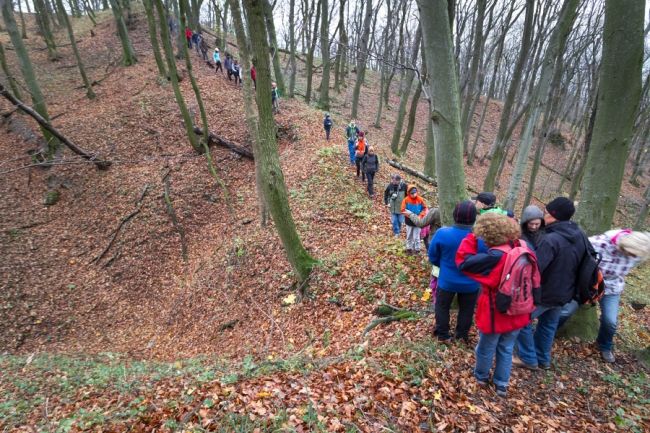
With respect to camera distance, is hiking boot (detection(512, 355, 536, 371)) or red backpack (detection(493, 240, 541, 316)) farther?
hiking boot (detection(512, 355, 536, 371))

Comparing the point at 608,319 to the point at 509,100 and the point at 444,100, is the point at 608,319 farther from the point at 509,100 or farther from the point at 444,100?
the point at 509,100

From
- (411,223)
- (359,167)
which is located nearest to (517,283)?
(411,223)

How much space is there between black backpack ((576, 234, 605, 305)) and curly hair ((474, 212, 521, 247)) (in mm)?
1149

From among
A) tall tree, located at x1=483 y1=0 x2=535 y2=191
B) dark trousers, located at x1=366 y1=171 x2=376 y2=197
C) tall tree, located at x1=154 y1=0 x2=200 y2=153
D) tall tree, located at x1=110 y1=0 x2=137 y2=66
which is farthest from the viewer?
tall tree, located at x1=110 y1=0 x2=137 y2=66

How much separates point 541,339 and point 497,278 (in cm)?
153

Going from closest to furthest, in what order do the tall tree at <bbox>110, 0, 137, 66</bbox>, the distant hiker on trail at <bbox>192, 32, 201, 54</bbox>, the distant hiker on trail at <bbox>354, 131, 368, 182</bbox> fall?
1. the distant hiker on trail at <bbox>354, 131, 368, 182</bbox>
2. the tall tree at <bbox>110, 0, 137, 66</bbox>
3. the distant hiker on trail at <bbox>192, 32, 201, 54</bbox>

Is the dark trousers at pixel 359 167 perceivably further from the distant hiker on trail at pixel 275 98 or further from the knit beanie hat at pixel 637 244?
the knit beanie hat at pixel 637 244

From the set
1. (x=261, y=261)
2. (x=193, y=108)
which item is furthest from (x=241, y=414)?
(x=193, y=108)

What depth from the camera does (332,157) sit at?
1273 centimetres

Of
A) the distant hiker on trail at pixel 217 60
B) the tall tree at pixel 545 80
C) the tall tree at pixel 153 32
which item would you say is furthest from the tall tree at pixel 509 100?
the distant hiker on trail at pixel 217 60

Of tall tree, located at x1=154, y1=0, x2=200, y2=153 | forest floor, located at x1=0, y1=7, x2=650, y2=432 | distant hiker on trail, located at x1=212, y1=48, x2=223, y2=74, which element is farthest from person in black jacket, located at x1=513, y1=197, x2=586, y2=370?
distant hiker on trail, located at x1=212, y1=48, x2=223, y2=74

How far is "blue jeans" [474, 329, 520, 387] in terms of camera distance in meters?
3.36

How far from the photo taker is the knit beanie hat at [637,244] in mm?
3678

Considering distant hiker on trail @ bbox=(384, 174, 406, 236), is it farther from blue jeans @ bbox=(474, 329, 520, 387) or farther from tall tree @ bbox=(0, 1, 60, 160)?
tall tree @ bbox=(0, 1, 60, 160)
